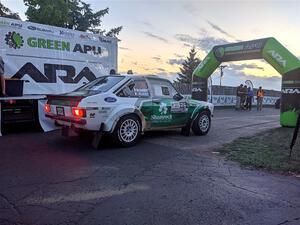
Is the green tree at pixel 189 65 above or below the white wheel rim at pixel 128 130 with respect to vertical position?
above

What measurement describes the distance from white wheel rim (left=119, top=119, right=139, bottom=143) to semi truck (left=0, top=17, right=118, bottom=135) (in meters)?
3.31

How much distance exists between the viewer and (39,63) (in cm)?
1046

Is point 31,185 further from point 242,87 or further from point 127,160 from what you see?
point 242,87

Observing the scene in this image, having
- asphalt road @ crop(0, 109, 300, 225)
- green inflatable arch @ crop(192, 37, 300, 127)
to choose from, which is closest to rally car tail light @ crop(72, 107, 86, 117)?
asphalt road @ crop(0, 109, 300, 225)

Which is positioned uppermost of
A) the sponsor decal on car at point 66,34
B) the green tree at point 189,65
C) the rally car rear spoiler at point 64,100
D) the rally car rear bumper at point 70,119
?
the green tree at point 189,65

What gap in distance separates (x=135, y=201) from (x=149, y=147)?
375 cm

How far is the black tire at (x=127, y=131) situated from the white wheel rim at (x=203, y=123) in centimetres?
256

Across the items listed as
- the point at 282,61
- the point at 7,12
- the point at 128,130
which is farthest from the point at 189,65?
the point at 128,130

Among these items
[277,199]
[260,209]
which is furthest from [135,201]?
[277,199]

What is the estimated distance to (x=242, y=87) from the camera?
25.8 m

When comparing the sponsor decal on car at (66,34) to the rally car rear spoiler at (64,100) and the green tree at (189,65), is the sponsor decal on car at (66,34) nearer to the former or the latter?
the rally car rear spoiler at (64,100)

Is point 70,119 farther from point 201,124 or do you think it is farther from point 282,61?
point 282,61

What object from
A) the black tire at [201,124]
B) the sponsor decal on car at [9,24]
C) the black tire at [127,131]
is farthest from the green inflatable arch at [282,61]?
the sponsor decal on car at [9,24]

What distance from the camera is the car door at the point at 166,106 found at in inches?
356
